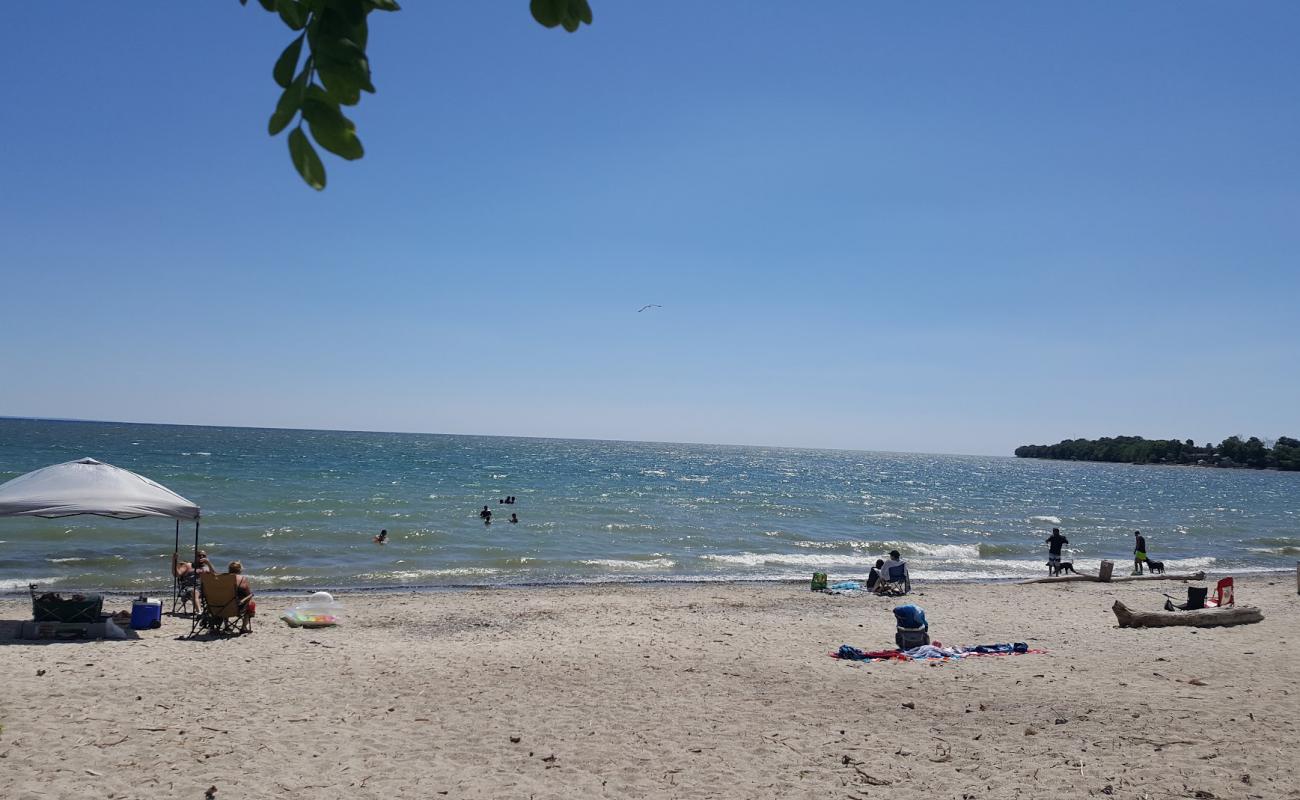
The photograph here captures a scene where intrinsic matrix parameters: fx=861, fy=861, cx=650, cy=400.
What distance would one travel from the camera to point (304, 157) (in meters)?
1.46

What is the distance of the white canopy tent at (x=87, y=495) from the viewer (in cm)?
1106

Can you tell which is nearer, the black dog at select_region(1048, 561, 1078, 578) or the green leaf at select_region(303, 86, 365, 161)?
the green leaf at select_region(303, 86, 365, 161)

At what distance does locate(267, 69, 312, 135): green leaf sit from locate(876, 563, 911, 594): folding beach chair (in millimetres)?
19126

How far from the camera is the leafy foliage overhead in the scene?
4.66 feet

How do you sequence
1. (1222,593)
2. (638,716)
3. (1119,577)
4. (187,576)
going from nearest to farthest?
(638,716), (187,576), (1222,593), (1119,577)

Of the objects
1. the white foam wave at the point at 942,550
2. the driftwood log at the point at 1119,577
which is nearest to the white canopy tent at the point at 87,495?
the driftwood log at the point at 1119,577

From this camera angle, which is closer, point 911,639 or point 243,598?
point 911,639

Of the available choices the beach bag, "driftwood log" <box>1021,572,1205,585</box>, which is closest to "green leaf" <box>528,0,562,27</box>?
the beach bag

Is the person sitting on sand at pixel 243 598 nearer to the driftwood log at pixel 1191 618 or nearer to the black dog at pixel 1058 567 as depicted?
the driftwood log at pixel 1191 618

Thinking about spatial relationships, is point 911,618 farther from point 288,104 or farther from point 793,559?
point 793,559

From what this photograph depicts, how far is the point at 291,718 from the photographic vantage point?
26.1 feet

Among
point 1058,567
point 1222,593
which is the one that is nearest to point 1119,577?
point 1058,567

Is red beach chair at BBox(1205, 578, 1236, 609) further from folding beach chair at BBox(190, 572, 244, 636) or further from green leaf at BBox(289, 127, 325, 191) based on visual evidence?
green leaf at BBox(289, 127, 325, 191)

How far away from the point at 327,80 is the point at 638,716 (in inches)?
306
